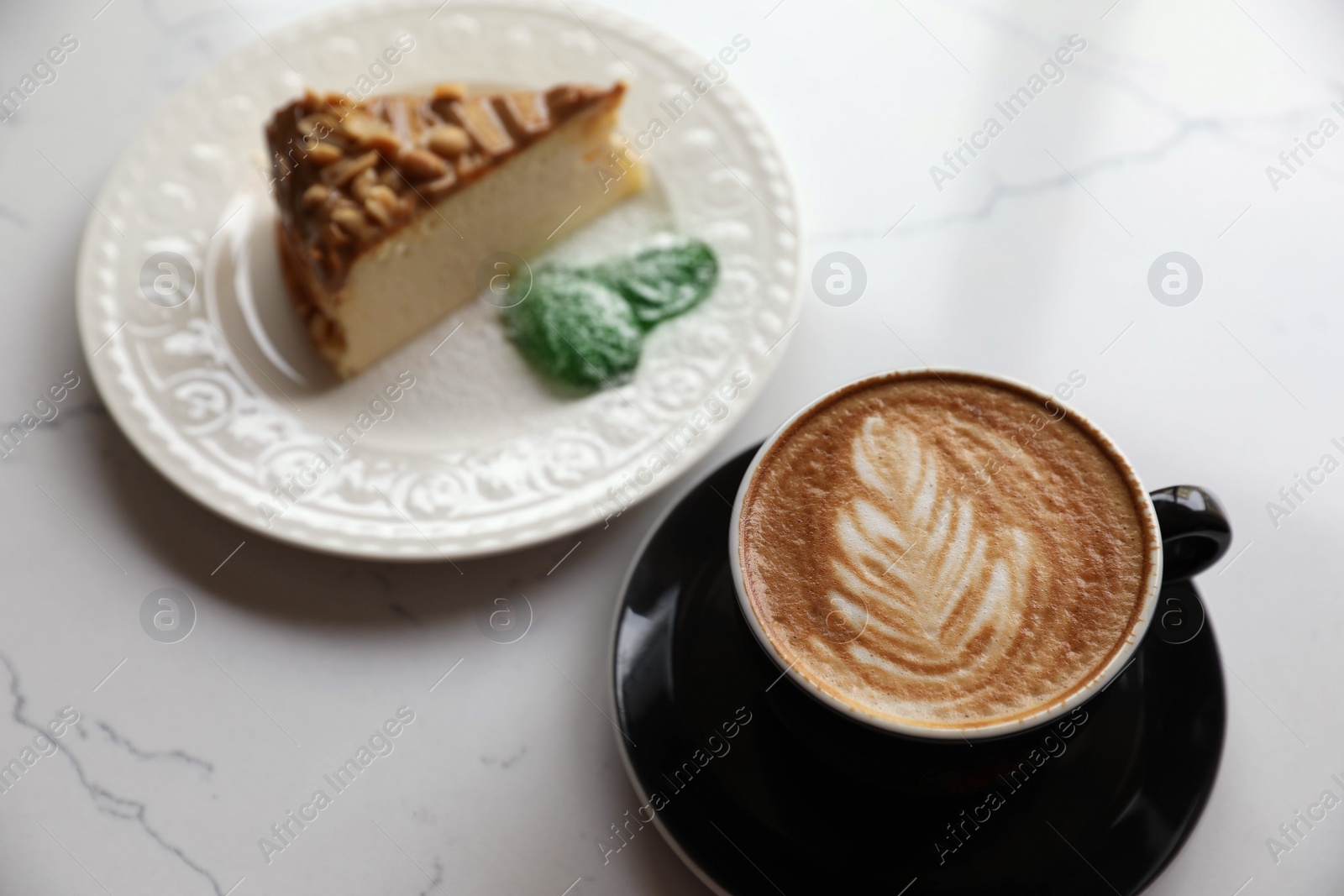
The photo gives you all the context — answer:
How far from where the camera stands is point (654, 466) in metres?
1.18

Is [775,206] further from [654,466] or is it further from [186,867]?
[186,867]

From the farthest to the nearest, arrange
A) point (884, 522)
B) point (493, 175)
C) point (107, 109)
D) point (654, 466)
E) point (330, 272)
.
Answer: point (107, 109) → point (493, 175) → point (330, 272) → point (654, 466) → point (884, 522)

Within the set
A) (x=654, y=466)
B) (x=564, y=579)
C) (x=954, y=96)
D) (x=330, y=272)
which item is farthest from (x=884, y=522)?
(x=954, y=96)

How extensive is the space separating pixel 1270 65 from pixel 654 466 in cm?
124

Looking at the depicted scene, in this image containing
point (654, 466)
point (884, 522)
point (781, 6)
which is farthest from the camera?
point (781, 6)

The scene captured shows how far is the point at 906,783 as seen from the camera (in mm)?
901

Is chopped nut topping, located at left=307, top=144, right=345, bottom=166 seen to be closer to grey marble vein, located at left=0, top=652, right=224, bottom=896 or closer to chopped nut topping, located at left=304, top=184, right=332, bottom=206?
chopped nut topping, located at left=304, top=184, right=332, bottom=206

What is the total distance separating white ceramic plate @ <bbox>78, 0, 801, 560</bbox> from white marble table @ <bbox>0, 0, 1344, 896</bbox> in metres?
0.09

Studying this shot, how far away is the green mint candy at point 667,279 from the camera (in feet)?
4.42

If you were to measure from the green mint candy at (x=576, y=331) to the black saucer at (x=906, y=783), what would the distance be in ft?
1.32

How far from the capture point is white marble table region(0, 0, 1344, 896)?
1.08 meters

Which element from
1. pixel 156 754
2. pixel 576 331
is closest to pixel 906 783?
pixel 576 331

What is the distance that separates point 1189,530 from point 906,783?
343 mm

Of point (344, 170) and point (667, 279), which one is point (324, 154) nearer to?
point (344, 170)
